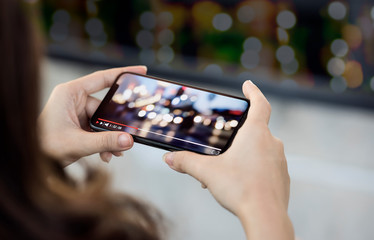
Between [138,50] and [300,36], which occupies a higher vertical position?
[300,36]

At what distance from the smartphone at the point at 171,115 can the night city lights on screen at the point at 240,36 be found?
1.23 meters

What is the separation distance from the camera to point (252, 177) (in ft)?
1.89

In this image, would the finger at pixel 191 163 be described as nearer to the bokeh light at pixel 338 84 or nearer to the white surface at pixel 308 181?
the white surface at pixel 308 181

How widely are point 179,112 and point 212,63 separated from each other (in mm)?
1359

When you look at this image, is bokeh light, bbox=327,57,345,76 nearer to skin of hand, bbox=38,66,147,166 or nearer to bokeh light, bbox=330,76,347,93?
bokeh light, bbox=330,76,347,93

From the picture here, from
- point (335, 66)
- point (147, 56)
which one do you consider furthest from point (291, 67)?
point (147, 56)

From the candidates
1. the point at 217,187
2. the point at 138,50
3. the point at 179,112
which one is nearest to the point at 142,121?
the point at 179,112

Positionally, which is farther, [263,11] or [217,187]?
[263,11]

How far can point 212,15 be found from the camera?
6.54 ft

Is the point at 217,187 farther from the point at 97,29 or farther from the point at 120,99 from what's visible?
the point at 97,29

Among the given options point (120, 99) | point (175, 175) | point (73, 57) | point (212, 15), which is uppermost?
point (212, 15)

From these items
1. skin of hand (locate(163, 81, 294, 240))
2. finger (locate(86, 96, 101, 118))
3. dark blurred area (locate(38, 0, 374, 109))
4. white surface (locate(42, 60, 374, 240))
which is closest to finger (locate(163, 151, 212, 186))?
skin of hand (locate(163, 81, 294, 240))

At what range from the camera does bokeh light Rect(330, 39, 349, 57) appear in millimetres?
1789

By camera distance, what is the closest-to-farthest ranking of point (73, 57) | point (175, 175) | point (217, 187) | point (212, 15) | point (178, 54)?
point (217, 187), point (175, 175), point (212, 15), point (178, 54), point (73, 57)
